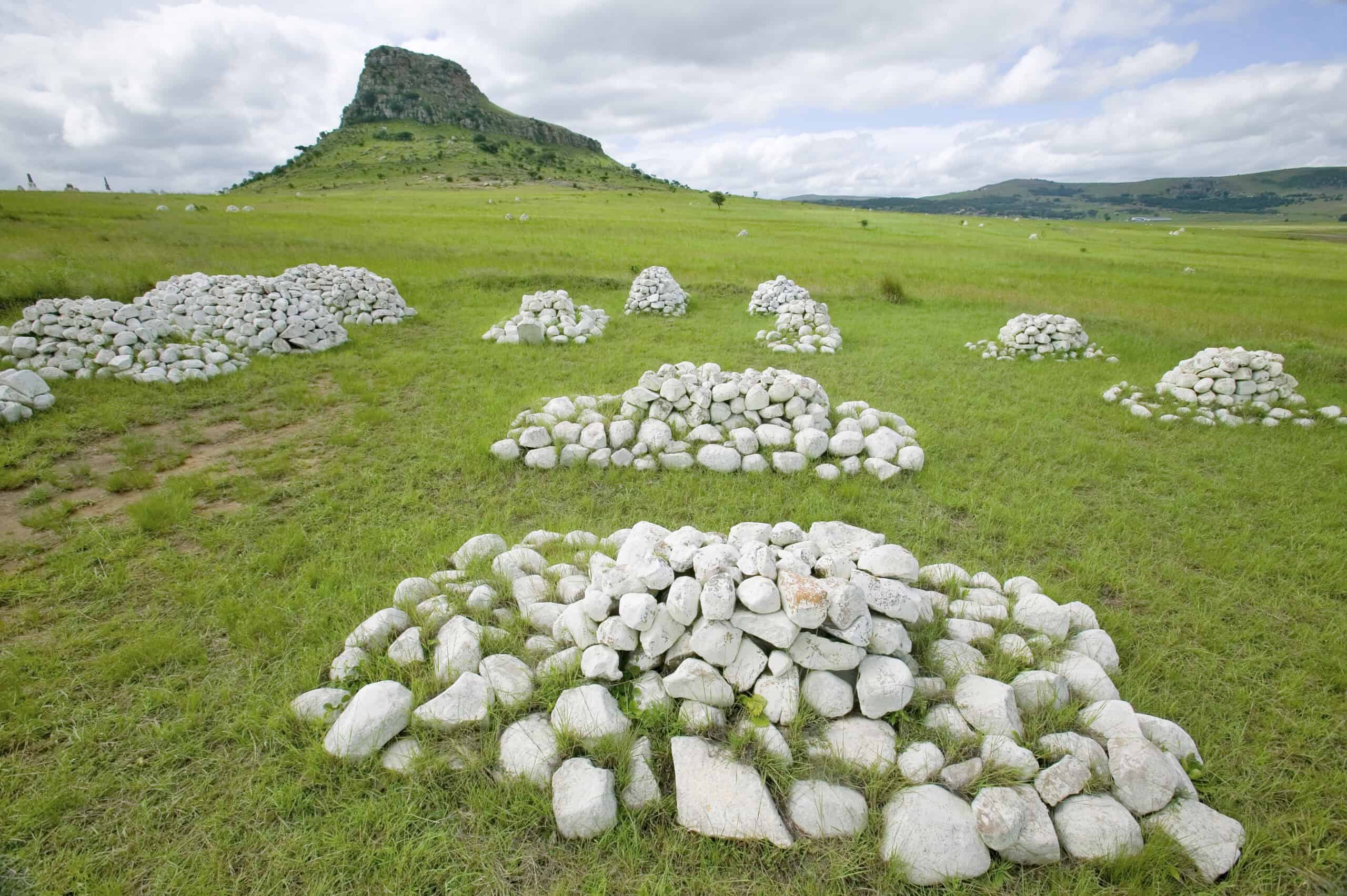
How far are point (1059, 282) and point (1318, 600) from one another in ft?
71.1

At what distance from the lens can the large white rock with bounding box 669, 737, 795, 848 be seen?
2799 mm

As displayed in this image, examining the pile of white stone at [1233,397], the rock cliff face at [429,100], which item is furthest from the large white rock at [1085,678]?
the rock cliff face at [429,100]

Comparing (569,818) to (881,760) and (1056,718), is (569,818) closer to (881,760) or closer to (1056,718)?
(881,760)

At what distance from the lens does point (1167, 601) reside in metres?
4.92

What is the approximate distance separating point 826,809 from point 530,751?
1.60m

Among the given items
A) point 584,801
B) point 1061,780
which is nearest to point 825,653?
point 1061,780

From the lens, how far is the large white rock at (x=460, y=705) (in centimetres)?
321

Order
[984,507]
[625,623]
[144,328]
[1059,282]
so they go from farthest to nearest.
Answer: [1059,282]
[144,328]
[984,507]
[625,623]

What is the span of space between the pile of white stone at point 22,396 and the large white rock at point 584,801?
988 centimetres

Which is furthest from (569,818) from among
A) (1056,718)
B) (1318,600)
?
(1318,600)

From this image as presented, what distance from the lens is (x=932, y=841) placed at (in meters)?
2.72

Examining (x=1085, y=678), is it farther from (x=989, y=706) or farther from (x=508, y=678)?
(x=508, y=678)

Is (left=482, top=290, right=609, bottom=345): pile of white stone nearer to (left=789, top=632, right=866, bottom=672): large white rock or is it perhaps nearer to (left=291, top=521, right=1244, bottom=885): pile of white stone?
(left=291, top=521, right=1244, bottom=885): pile of white stone

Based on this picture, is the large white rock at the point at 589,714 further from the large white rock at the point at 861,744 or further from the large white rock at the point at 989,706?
the large white rock at the point at 989,706
